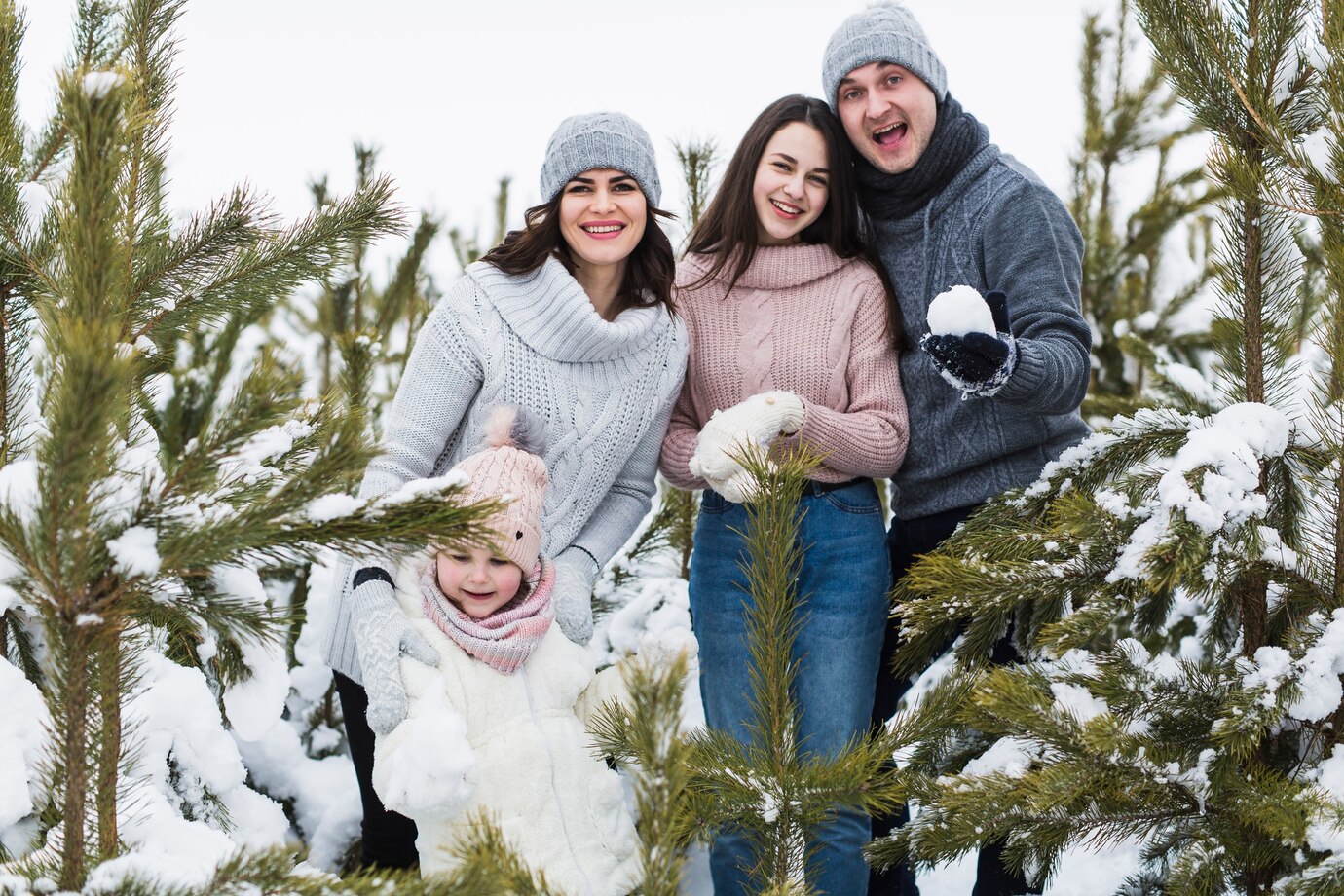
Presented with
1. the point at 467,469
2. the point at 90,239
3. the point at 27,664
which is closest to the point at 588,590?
the point at 467,469

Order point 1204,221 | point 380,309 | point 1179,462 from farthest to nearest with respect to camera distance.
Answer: point 1204,221, point 380,309, point 1179,462

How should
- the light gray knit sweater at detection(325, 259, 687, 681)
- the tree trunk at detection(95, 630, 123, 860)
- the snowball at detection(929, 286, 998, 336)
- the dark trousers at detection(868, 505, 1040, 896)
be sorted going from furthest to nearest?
the dark trousers at detection(868, 505, 1040, 896)
the light gray knit sweater at detection(325, 259, 687, 681)
the snowball at detection(929, 286, 998, 336)
the tree trunk at detection(95, 630, 123, 860)

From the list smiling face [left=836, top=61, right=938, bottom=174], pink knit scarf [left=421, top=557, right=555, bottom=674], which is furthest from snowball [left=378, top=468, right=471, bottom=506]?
smiling face [left=836, top=61, right=938, bottom=174]

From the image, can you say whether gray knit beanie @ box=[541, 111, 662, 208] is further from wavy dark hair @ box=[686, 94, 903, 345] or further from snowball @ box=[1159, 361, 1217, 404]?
snowball @ box=[1159, 361, 1217, 404]

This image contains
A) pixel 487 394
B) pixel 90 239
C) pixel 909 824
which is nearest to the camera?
pixel 90 239

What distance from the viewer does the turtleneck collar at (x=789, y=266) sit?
8.99 ft

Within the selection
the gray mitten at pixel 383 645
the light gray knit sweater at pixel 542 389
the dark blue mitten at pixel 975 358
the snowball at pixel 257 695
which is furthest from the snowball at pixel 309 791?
the dark blue mitten at pixel 975 358

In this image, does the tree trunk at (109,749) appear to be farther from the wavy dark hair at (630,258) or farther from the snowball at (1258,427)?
the snowball at (1258,427)

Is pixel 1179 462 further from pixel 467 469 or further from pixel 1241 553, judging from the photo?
pixel 467 469

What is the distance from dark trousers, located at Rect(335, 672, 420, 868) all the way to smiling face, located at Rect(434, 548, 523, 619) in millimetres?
431

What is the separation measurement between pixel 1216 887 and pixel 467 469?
147cm

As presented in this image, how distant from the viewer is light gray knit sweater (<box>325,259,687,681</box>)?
2436 millimetres

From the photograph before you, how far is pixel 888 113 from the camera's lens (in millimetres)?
2652

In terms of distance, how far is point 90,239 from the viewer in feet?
3.59
